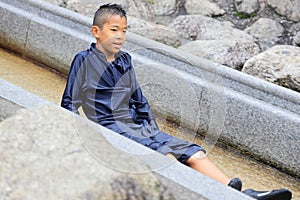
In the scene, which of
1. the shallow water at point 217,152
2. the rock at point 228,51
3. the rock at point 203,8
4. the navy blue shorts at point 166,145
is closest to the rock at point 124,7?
the rock at point 203,8

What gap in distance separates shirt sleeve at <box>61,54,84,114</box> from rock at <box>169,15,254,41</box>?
7.21ft

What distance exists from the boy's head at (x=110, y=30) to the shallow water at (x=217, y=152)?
0.77 meters

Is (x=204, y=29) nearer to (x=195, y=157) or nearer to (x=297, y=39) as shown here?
(x=297, y=39)

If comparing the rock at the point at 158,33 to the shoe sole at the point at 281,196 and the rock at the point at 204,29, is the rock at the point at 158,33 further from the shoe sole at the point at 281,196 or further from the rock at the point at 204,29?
the shoe sole at the point at 281,196

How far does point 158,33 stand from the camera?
5.18m

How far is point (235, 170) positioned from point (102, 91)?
3.84 ft

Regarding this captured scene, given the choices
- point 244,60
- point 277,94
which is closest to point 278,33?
point 244,60

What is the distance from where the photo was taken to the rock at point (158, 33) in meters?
5.14

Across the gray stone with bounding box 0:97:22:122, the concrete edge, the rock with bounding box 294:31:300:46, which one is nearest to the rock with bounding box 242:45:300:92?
the rock with bounding box 294:31:300:46

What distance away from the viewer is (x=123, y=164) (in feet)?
9.20

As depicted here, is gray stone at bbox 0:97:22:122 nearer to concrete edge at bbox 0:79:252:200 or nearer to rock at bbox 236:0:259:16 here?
concrete edge at bbox 0:79:252:200

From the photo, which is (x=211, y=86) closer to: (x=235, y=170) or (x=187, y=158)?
(x=235, y=170)

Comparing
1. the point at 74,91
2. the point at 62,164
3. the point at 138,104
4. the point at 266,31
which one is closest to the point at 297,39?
the point at 266,31

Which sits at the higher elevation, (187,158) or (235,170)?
(187,158)
